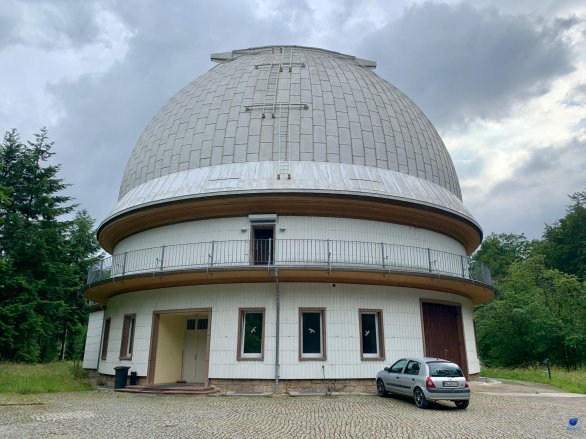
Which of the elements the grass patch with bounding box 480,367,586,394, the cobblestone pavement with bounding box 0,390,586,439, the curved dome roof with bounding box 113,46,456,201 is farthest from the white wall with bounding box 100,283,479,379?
the grass patch with bounding box 480,367,586,394

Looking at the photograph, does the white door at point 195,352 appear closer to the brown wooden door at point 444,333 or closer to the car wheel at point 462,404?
the brown wooden door at point 444,333

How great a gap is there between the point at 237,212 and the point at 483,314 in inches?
1016

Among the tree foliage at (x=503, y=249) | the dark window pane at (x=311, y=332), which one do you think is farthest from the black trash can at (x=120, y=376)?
the tree foliage at (x=503, y=249)

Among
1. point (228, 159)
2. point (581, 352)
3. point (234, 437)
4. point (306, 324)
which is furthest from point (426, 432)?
point (581, 352)

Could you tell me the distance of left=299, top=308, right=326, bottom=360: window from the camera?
1563cm

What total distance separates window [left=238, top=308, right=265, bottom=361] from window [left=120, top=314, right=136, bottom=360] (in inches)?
202

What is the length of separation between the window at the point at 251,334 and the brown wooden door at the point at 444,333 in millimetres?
6416

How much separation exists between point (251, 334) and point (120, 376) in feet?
17.2

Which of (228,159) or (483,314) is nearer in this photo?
(228,159)

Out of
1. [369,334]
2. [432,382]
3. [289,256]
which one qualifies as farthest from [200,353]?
[432,382]

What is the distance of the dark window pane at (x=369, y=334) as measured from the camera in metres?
16.3

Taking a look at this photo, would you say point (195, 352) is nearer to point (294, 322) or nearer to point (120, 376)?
point (120, 376)

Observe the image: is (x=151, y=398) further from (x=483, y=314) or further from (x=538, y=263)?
(x=538, y=263)

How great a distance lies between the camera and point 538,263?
38938 mm
